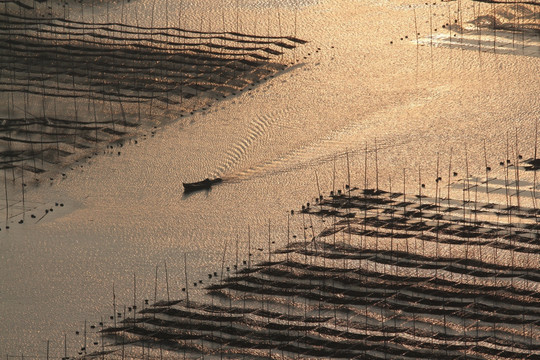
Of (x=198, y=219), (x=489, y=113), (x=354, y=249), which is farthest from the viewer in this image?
(x=489, y=113)

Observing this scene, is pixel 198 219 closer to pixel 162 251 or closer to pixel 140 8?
pixel 162 251

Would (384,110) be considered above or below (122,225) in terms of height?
above

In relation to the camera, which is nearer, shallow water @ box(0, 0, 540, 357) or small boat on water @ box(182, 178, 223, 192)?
shallow water @ box(0, 0, 540, 357)

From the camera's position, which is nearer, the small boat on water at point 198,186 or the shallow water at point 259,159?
the shallow water at point 259,159

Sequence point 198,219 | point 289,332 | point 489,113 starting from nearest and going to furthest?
point 289,332
point 198,219
point 489,113

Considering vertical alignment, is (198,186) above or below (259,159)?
below

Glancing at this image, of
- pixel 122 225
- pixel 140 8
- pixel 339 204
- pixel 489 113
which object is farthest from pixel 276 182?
pixel 140 8

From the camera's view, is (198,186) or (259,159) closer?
(198,186)

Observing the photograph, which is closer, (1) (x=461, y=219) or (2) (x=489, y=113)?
(1) (x=461, y=219)
